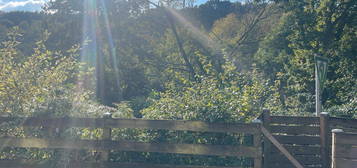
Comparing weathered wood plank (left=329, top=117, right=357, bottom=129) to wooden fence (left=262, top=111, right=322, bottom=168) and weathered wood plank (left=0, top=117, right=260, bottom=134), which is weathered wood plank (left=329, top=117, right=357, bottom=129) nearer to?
wooden fence (left=262, top=111, right=322, bottom=168)

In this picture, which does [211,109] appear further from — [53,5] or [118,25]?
[53,5]

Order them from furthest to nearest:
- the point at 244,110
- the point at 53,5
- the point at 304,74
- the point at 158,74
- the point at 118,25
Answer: the point at 53,5 → the point at 118,25 → the point at 158,74 → the point at 304,74 → the point at 244,110

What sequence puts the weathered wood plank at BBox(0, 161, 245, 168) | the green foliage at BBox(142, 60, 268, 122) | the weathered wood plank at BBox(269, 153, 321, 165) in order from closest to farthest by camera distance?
the weathered wood plank at BBox(0, 161, 245, 168)
the green foliage at BBox(142, 60, 268, 122)
the weathered wood plank at BBox(269, 153, 321, 165)

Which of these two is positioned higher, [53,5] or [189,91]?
[53,5]

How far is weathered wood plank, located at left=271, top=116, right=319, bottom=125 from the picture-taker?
21.4ft

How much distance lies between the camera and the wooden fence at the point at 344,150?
16.2ft

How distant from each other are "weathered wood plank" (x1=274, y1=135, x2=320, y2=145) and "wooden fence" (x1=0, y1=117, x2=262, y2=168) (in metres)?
1.10

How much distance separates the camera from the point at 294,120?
6.56m

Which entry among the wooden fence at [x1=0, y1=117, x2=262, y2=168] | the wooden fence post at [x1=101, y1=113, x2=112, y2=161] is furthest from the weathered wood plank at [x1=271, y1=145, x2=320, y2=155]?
the wooden fence post at [x1=101, y1=113, x2=112, y2=161]

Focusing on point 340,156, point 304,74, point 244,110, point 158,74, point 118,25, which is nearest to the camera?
point 340,156

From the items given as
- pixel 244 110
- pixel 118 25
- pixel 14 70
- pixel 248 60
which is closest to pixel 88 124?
pixel 14 70

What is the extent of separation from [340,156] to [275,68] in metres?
17.7

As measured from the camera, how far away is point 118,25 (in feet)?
75.6

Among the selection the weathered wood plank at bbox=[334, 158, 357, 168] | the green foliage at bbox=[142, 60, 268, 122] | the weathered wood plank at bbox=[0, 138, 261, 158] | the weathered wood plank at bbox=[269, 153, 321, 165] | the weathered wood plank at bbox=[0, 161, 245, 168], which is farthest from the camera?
the weathered wood plank at bbox=[269, 153, 321, 165]
